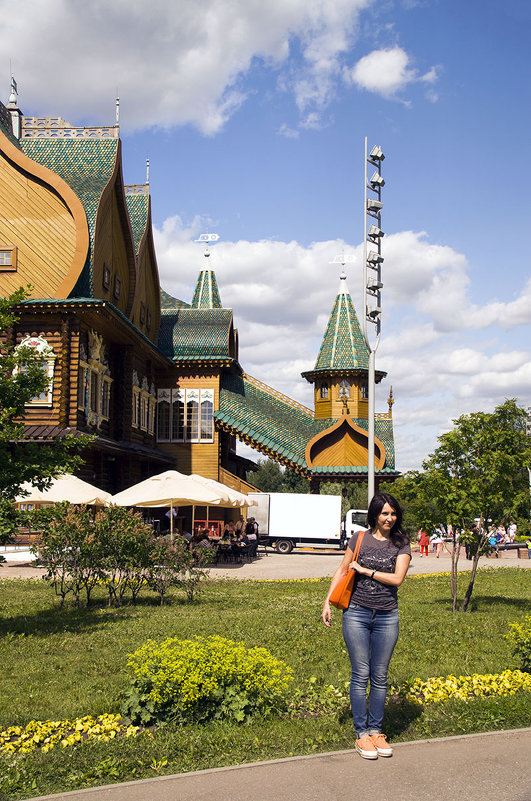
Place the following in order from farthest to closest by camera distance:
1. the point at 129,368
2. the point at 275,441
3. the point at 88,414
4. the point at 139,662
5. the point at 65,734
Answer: the point at 275,441 < the point at 129,368 < the point at 88,414 < the point at 139,662 < the point at 65,734

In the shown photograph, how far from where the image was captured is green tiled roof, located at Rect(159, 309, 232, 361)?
40.5 meters

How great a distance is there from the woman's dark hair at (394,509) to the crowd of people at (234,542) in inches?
736

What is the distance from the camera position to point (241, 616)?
13.0m

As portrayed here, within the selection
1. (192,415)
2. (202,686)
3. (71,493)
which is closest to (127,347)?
(192,415)

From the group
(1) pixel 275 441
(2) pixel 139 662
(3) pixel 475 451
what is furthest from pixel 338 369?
(2) pixel 139 662

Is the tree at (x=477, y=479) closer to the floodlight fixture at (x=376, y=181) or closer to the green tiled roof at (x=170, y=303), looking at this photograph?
the floodlight fixture at (x=376, y=181)

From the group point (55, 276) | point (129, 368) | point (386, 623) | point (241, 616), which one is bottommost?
point (241, 616)

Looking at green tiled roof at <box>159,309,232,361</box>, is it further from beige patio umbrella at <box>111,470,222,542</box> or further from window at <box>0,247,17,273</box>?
beige patio umbrella at <box>111,470,222,542</box>

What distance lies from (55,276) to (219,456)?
14.2 metres

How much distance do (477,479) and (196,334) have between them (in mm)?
28934

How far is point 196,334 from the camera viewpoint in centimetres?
4150

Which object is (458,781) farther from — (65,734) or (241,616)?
(241,616)

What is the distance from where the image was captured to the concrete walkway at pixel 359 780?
5.05 metres

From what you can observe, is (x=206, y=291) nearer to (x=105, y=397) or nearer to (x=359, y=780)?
(x=105, y=397)
